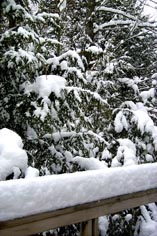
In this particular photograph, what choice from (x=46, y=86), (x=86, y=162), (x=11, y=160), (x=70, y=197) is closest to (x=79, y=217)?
(x=70, y=197)

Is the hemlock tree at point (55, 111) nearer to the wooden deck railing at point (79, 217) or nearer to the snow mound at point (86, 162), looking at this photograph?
the snow mound at point (86, 162)

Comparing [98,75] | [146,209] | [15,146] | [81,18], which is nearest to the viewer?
[15,146]

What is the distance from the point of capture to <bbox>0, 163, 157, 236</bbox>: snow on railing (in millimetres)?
1593

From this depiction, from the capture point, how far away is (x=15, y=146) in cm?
256

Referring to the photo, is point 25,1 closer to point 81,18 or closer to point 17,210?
point 17,210

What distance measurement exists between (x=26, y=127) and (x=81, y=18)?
253 inches

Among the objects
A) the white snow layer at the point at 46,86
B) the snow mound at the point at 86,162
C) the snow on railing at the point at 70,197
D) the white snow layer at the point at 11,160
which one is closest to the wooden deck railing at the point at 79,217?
the snow on railing at the point at 70,197

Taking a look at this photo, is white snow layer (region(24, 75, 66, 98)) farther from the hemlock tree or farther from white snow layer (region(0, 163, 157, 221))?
white snow layer (region(0, 163, 157, 221))

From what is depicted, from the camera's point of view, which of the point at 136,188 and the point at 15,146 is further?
the point at 15,146

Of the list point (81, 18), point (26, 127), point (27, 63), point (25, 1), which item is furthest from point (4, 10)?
point (81, 18)

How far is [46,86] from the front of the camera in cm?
377

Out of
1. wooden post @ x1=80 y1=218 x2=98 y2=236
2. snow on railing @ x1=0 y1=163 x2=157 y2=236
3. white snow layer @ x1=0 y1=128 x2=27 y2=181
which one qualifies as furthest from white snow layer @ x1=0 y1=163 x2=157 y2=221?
white snow layer @ x1=0 y1=128 x2=27 y2=181

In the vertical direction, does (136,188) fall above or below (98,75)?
below

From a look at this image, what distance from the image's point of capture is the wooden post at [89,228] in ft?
6.75
